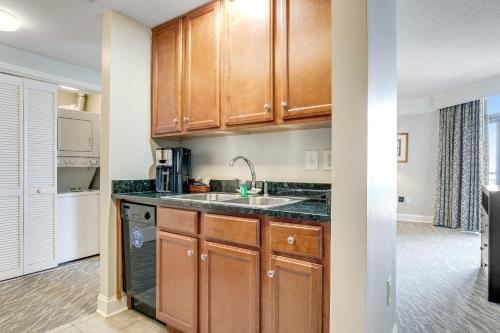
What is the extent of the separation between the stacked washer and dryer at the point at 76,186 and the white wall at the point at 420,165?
5.66 metres

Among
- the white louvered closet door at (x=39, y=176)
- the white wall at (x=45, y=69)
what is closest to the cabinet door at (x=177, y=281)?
the white louvered closet door at (x=39, y=176)

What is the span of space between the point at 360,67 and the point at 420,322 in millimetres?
2045

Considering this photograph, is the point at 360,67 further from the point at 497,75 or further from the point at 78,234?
the point at 497,75

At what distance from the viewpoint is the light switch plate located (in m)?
2.00

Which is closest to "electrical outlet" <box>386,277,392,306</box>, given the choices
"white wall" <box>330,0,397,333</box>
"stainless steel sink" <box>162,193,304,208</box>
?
"white wall" <box>330,0,397,333</box>

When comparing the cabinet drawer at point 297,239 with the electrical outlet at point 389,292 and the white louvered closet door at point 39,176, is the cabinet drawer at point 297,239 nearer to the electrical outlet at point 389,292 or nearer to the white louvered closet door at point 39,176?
the electrical outlet at point 389,292

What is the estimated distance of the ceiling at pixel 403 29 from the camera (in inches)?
87.7

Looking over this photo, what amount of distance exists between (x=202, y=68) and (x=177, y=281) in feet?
5.00

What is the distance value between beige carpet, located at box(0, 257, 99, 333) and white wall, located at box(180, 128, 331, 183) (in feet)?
4.79

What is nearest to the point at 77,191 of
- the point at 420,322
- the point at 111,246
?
the point at 111,246

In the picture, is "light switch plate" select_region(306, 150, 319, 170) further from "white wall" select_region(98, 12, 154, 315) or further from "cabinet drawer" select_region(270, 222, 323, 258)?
"white wall" select_region(98, 12, 154, 315)

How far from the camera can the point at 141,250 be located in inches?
82.7

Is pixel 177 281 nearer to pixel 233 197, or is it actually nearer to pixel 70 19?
pixel 233 197

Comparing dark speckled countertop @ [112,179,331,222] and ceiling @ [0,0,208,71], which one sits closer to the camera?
dark speckled countertop @ [112,179,331,222]
